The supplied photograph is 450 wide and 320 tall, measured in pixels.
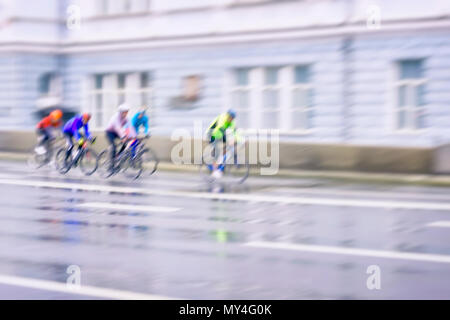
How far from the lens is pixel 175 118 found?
30.3 meters

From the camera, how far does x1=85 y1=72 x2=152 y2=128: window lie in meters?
31.3

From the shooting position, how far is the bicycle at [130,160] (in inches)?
814

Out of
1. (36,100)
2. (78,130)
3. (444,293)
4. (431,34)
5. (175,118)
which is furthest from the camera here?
(36,100)

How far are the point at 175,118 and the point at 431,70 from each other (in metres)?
8.60

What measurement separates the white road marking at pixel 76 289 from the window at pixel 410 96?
17.6m

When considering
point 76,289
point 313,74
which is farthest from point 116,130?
point 76,289

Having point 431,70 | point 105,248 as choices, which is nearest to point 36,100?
point 431,70

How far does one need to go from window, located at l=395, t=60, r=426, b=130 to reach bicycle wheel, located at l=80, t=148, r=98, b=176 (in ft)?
27.3

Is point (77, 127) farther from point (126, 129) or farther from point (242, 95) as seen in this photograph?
point (242, 95)

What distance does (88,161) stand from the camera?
71.2ft

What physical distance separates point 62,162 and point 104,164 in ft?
4.63

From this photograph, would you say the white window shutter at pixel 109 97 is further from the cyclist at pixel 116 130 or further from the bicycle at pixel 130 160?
the cyclist at pixel 116 130

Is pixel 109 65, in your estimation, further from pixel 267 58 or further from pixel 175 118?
pixel 267 58

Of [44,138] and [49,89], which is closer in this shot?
[44,138]
